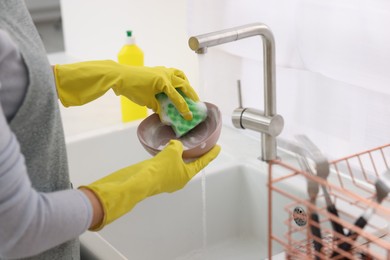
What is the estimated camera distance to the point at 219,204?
1.62 m

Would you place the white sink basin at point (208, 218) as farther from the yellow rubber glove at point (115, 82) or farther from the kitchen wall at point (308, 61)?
the yellow rubber glove at point (115, 82)

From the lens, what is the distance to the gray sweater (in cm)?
80

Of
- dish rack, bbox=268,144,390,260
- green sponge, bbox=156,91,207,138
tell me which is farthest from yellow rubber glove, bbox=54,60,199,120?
dish rack, bbox=268,144,390,260

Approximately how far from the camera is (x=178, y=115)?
1223 mm

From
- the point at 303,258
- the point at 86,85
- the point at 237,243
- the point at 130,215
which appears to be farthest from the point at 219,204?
the point at 303,258

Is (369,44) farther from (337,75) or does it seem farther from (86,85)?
(86,85)

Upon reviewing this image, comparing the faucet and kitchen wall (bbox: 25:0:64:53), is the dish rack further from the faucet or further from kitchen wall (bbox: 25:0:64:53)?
kitchen wall (bbox: 25:0:64:53)

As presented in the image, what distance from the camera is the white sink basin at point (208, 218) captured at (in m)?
1.53

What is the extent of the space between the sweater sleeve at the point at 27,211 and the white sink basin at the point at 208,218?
0.64 metres

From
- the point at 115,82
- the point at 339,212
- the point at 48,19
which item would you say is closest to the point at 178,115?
the point at 115,82

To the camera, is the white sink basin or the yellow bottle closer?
the white sink basin

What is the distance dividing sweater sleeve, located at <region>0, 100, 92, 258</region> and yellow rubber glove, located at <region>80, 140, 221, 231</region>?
5 centimetres

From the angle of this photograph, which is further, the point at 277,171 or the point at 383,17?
the point at 277,171

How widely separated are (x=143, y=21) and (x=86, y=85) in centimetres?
94
